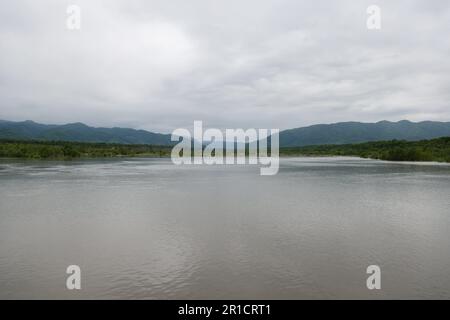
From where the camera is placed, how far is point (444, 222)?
2877 centimetres

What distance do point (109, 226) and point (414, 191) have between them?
3745cm

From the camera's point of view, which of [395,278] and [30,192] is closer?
[395,278]

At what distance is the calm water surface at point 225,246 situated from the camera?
16047 millimetres

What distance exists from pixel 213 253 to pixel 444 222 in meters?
19.2

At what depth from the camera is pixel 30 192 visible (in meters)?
45.8

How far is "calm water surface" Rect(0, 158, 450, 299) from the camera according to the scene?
1605 centimetres

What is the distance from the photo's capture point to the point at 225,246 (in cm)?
2242

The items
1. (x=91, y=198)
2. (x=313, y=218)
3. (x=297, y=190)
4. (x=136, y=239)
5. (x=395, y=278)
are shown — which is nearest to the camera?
(x=395, y=278)
